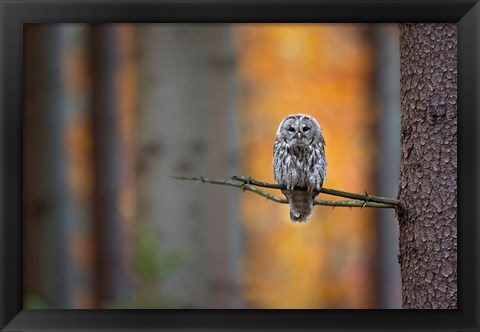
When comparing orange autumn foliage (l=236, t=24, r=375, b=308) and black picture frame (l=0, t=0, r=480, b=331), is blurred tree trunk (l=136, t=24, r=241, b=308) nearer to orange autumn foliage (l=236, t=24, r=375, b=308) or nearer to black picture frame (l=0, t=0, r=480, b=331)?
black picture frame (l=0, t=0, r=480, b=331)

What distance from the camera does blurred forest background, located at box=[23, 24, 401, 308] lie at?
3832mm

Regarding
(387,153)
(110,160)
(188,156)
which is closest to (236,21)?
(188,156)

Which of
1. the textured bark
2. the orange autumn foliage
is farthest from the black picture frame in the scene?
the orange autumn foliage

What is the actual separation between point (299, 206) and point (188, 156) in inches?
39.7

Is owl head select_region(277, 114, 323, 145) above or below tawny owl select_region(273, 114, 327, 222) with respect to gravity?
above

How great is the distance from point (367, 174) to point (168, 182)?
98.9 inches

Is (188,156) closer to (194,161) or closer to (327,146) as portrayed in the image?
(194,161)

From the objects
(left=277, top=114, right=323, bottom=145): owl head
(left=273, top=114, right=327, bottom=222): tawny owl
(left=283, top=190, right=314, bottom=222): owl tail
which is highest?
(left=277, top=114, right=323, bottom=145): owl head

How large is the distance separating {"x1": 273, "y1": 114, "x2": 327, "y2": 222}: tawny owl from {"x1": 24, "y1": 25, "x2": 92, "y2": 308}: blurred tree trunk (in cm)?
126

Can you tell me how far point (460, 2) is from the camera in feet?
8.09

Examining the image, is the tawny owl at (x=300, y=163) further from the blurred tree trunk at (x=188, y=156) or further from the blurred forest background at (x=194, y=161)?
the blurred tree trunk at (x=188, y=156)

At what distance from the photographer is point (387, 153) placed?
18.3ft

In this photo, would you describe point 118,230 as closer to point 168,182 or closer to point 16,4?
point 168,182

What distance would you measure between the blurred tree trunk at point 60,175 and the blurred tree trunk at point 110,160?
218 mm
